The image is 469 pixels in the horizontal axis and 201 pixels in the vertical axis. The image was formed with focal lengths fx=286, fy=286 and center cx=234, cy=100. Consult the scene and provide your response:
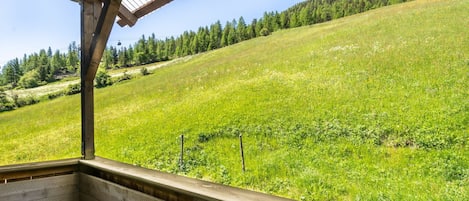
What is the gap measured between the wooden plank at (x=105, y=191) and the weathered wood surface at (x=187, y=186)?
0.22ft

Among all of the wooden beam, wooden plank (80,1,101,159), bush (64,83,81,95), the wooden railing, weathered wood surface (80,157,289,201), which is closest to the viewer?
weathered wood surface (80,157,289,201)

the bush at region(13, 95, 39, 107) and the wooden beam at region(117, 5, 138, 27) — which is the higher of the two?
the wooden beam at region(117, 5, 138, 27)

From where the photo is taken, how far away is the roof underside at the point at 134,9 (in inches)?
76.6

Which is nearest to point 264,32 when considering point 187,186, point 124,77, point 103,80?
point 124,77

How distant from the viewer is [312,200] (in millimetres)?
4062

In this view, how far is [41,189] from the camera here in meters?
1.73

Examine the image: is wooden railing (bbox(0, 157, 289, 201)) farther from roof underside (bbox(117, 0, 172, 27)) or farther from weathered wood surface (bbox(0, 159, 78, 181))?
roof underside (bbox(117, 0, 172, 27))

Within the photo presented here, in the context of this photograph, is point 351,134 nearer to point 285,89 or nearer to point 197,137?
point 285,89

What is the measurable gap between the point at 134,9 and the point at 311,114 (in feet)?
14.7

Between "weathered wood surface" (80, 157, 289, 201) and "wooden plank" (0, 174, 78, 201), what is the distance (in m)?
0.48

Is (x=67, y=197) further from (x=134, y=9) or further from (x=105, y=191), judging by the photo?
(x=134, y=9)

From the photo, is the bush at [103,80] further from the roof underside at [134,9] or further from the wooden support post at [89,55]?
the wooden support post at [89,55]

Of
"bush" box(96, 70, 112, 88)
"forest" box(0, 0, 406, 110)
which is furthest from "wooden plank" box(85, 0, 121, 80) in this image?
"bush" box(96, 70, 112, 88)

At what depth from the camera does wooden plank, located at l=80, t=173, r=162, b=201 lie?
1.32 m
